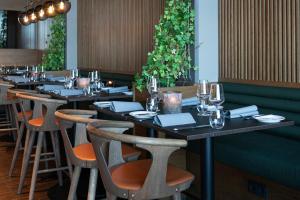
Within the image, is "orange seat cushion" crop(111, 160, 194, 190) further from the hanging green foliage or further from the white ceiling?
the hanging green foliage

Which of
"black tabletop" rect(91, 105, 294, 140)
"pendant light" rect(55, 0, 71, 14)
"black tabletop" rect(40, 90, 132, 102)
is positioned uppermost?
"pendant light" rect(55, 0, 71, 14)

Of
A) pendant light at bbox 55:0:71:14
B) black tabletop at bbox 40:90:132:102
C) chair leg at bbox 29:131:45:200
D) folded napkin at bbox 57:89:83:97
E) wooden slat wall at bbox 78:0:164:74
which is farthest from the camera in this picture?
pendant light at bbox 55:0:71:14

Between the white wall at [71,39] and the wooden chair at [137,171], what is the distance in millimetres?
A: 6352

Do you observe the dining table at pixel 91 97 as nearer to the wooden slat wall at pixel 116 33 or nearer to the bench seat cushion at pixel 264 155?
the bench seat cushion at pixel 264 155

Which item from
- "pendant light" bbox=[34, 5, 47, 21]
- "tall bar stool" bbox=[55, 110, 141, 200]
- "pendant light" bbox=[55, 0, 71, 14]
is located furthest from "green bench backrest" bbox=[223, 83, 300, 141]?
"pendant light" bbox=[34, 5, 47, 21]

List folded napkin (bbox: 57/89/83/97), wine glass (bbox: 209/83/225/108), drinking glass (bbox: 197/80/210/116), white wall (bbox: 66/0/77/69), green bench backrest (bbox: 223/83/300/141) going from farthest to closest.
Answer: white wall (bbox: 66/0/77/69)
folded napkin (bbox: 57/89/83/97)
green bench backrest (bbox: 223/83/300/141)
drinking glass (bbox: 197/80/210/116)
wine glass (bbox: 209/83/225/108)

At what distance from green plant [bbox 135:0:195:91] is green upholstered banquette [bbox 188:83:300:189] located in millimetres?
569

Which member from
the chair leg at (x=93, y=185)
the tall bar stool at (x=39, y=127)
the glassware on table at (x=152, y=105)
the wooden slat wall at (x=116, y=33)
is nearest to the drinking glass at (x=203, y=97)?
the glassware on table at (x=152, y=105)

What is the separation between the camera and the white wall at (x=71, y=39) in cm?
834

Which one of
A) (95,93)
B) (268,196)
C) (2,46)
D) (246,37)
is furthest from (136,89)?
(2,46)

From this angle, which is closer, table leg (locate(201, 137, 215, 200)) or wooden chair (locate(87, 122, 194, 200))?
wooden chair (locate(87, 122, 194, 200))

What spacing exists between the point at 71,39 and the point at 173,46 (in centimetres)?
465

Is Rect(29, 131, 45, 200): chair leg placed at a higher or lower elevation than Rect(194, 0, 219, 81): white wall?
lower

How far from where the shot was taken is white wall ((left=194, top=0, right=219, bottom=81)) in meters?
4.18
